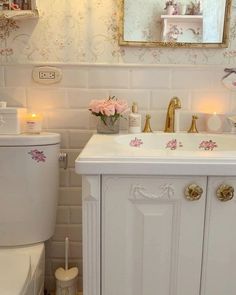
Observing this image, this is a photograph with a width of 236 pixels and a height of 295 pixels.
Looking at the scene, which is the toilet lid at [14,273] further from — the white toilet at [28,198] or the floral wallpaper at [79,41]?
the floral wallpaper at [79,41]

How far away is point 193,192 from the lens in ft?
2.52

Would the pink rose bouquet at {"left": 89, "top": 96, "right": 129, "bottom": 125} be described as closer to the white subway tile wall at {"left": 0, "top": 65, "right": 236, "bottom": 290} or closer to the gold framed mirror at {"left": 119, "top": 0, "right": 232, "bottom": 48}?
the white subway tile wall at {"left": 0, "top": 65, "right": 236, "bottom": 290}

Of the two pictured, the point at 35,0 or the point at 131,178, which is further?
the point at 35,0

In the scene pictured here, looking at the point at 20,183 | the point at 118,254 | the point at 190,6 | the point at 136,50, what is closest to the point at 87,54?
the point at 136,50

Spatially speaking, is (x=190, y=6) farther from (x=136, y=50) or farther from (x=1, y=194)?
(x=1, y=194)

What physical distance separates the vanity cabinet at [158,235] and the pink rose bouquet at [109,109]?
38 centimetres

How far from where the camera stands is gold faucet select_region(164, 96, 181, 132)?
120cm

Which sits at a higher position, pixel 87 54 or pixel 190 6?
pixel 190 6

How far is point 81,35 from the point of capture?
119 centimetres

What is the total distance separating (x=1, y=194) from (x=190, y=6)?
3.36ft

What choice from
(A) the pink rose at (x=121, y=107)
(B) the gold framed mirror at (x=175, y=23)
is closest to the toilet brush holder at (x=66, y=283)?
(A) the pink rose at (x=121, y=107)

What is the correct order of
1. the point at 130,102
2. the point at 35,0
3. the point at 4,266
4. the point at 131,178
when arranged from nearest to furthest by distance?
the point at 131,178, the point at 4,266, the point at 35,0, the point at 130,102

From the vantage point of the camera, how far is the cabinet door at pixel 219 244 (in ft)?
2.56

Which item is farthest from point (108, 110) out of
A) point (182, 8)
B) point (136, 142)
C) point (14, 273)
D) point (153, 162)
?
point (14, 273)
